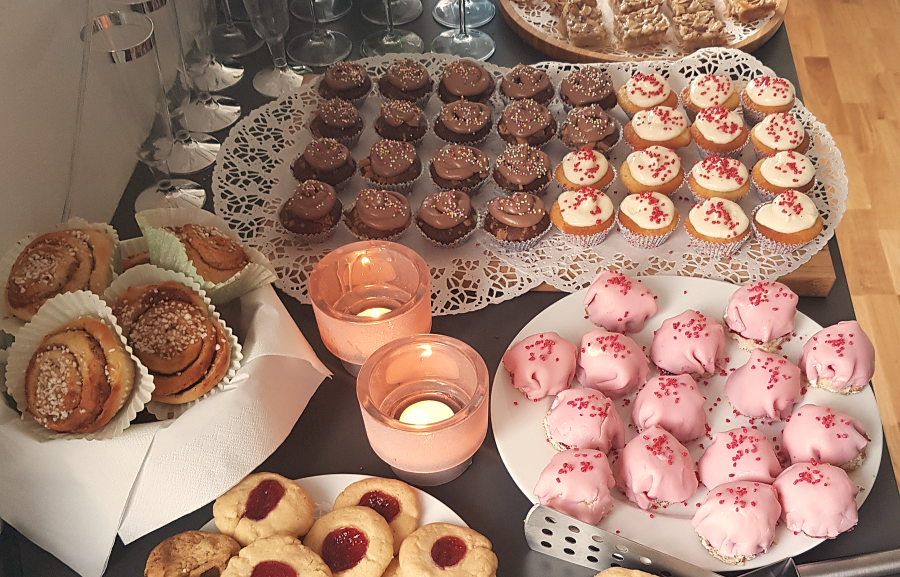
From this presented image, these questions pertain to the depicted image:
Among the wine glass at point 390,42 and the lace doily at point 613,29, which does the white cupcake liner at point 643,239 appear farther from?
the wine glass at point 390,42

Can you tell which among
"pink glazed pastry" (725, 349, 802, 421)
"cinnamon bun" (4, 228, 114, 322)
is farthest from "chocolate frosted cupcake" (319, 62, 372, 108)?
"pink glazed pastry" (725, 349, 802, 421)

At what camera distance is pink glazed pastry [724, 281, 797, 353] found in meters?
1.28

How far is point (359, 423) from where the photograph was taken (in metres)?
1.29

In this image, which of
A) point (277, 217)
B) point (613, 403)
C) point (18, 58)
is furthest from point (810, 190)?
point (18, 58)

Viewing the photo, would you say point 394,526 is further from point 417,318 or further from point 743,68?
point 743,68

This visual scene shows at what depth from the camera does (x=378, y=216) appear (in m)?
1.54

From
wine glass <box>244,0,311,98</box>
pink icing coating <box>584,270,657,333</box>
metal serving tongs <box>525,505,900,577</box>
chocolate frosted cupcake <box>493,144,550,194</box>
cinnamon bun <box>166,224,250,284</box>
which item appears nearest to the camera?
metal serving tongs <box>525,505,900,577</box>

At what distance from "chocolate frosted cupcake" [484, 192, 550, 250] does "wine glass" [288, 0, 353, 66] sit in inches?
31.6

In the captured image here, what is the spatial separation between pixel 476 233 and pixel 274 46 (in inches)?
31.1

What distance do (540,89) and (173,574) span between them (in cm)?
134

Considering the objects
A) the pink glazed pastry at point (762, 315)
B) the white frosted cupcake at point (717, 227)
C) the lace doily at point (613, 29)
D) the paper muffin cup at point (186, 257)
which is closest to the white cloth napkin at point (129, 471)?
the paper muffin cup at point (186, 257)

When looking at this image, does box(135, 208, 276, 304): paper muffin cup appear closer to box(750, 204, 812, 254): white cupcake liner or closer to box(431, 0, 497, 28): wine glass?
box(750, 204, 812, 254): white cupcake liner

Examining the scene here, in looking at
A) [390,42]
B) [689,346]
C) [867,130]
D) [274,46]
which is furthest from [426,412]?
[867,130]

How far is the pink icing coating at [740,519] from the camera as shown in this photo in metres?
1.02
